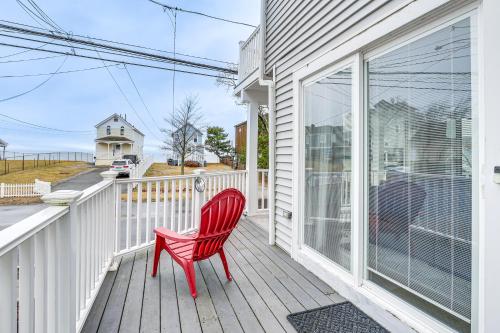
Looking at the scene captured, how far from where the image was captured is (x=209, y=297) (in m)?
2.41

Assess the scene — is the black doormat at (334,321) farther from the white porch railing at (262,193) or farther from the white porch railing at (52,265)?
the white porch railing at (262,193)

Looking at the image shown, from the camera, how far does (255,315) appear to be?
2141 millimetres

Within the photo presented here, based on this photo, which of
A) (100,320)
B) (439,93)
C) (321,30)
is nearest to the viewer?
(439,93)

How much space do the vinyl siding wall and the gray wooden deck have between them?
2.60 feet

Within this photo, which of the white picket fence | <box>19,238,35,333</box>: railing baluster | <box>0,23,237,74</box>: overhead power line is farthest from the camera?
the white picket fence

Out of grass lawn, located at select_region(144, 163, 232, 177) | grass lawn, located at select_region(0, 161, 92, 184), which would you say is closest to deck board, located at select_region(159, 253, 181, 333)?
grass lawn, located at select_region(144, 163, 232, 177)

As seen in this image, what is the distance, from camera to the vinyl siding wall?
7.90ft

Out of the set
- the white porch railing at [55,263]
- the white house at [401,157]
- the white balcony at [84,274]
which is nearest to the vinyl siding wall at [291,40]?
the white house at [401,157]

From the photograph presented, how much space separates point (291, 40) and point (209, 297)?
313 centimetres

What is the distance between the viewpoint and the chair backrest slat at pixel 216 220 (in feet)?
7.93

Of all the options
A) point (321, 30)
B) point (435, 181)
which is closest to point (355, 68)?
point (321, 30)

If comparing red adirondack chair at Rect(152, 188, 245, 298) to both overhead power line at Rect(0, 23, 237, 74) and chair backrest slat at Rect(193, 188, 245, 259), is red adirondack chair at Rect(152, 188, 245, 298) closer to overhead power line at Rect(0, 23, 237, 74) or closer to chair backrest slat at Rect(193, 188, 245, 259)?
chair backrest slat at Rect(193, 188, 245, 259)

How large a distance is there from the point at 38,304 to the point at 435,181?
2.20 m

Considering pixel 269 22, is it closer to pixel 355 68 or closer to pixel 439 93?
pixel 355 68
